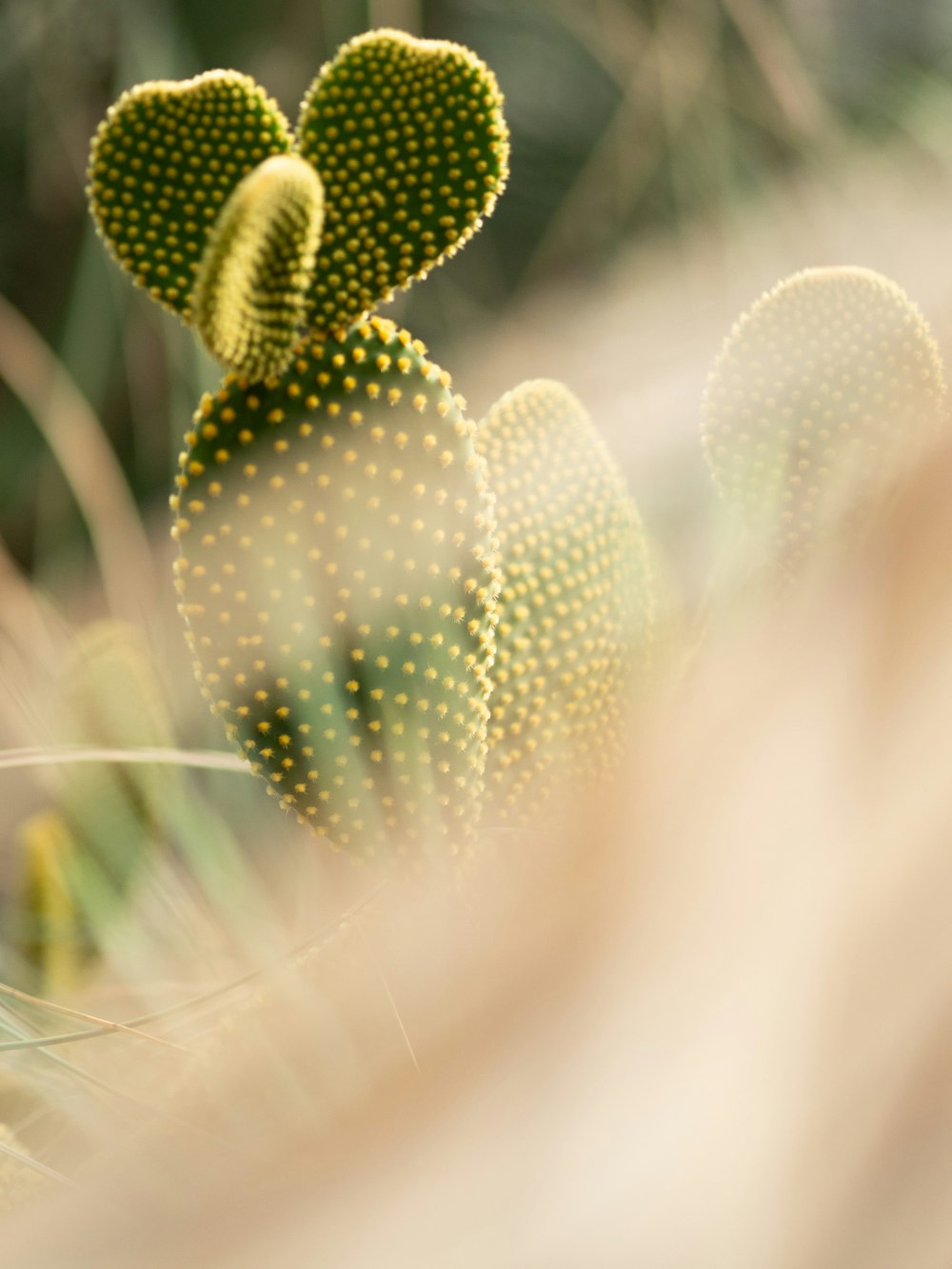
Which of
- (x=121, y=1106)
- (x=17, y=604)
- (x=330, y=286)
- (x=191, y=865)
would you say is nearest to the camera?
(x=330, y=286)

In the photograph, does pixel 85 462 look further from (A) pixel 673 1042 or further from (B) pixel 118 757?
(A) pixel 673 1042

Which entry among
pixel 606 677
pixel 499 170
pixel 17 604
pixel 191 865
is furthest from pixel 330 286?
pixel 17 604

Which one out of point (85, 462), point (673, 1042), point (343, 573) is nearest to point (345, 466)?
point (343, 573)

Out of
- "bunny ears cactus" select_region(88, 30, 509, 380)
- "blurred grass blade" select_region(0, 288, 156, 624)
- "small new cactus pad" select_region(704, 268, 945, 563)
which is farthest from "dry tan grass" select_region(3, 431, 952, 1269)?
"blurred grass blade" select_region(0, 288, 156, 624)

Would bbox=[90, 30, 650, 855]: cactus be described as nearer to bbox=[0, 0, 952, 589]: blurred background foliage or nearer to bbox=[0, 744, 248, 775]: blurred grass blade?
bbox=[0, 744, 248, 775]: blurred grass blade

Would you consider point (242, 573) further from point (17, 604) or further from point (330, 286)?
point (17, 604)

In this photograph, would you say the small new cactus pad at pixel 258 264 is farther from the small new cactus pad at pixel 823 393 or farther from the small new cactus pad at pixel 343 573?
the small new cactus pad at pixel 823 393

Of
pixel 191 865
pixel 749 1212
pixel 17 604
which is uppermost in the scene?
pixel 17 604
